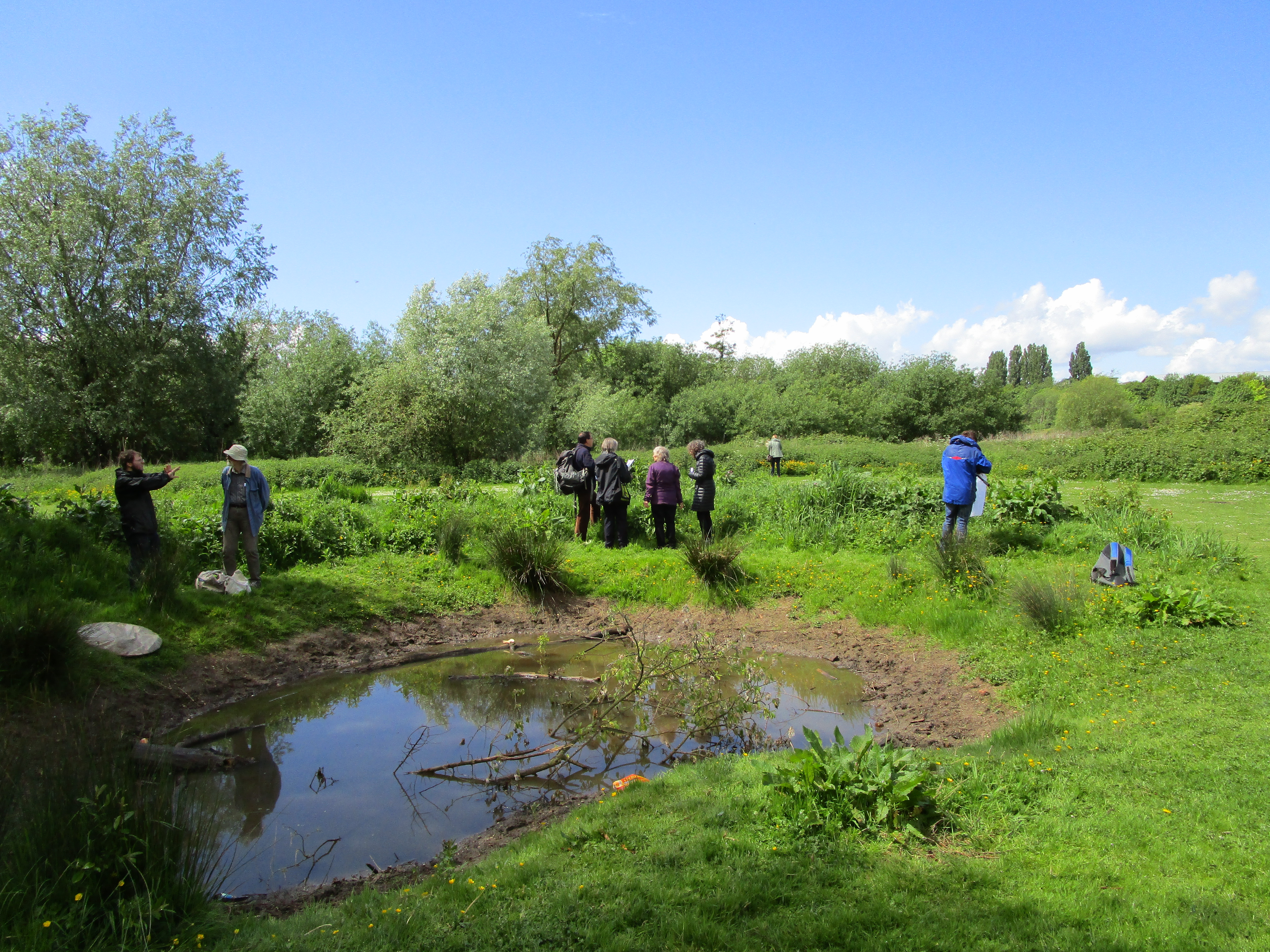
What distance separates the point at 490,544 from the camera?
1084 centimetres

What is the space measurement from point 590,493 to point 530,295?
37.5m

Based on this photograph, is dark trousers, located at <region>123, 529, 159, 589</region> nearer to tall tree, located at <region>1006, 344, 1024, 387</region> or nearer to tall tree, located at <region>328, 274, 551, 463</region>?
tall tree, located at <region>328, 274, 551, 463</region>

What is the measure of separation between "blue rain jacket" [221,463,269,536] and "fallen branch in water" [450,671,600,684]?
10.8ft

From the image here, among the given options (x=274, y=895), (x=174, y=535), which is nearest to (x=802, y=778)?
(x=274, y=895)

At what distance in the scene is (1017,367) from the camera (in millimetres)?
130125

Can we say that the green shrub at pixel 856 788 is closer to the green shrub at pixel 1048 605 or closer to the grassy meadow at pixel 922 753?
the grassy meadow at pixel 922 753

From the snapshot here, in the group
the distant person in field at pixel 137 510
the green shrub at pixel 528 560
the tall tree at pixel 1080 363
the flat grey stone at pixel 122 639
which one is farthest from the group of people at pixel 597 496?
the tall tree at pixel 1080 363

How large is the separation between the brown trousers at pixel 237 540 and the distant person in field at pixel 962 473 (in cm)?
897

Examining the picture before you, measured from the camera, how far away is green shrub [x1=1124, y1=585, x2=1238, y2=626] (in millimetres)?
7125

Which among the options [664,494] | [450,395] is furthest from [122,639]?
[450,395]

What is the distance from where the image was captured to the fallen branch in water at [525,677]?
25.4 ft

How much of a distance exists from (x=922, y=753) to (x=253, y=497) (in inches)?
315

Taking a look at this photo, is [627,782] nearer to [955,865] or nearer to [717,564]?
[955,865]

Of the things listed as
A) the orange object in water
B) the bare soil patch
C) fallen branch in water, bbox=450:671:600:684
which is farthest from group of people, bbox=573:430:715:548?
the orange object in water
